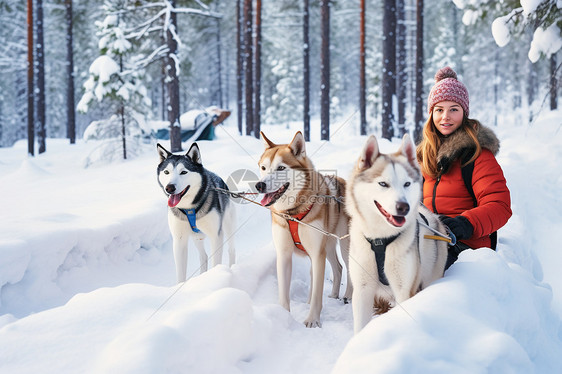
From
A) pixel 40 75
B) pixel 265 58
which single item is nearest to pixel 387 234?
pixel 40 75

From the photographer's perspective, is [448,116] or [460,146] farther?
[448,116]

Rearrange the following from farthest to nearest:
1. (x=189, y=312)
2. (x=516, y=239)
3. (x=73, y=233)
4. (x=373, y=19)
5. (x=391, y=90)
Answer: (x=373, y=19) < (x=391, y=90) < (x=73, y=233) < (x=516, y=239) < (x=189, y=312)

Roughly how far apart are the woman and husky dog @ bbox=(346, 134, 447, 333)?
1.65 feet

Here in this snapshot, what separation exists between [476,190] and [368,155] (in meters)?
1.11

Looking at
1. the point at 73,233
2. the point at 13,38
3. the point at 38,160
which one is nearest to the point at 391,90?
the point at 73,233

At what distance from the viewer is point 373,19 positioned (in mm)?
25484

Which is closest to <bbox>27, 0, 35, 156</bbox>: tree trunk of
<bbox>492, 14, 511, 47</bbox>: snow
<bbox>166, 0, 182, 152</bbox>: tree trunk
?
<bbox>166, 0, 182, 152</bbox>: tree trunk

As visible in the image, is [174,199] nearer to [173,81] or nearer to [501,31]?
[501,31]

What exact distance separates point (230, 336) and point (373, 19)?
2770 cm

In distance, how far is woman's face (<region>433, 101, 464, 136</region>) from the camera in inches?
113

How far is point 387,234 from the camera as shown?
2086mm

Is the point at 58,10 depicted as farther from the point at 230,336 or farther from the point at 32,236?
the point at 230,336

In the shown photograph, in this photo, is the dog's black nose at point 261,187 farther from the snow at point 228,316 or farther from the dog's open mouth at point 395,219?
the dog's open mouth at point 395,219

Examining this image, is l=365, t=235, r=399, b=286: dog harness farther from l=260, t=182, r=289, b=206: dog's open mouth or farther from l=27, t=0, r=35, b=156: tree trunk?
l=27, t=0, r=35, b=156: tree trunk
